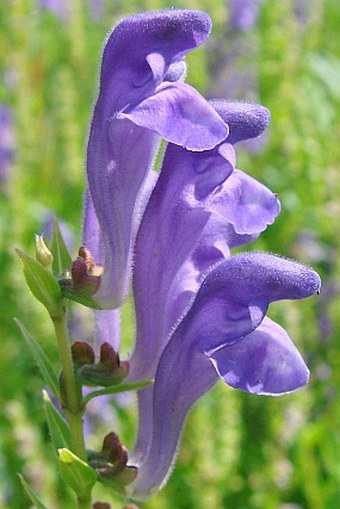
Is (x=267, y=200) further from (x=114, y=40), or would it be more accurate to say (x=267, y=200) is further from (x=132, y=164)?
(x=114, y=40)

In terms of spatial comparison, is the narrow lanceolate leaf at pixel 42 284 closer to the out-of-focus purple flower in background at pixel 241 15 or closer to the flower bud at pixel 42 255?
the flower bud at pixel 42 255

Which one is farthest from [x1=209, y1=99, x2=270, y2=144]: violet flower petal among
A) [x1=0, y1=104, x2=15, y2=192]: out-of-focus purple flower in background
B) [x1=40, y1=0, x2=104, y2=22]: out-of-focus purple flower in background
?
[x1=40, y1=0, x2=104, y2=22]: out-of-focus purple flower in background

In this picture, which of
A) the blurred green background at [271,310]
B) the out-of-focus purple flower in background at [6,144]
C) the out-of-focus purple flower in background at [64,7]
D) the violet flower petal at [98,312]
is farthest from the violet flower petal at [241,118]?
the out-of-focus purple flower in background at [64,7]

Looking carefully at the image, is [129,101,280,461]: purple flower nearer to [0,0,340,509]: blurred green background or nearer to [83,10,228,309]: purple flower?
[83,10,228,309]: purple flower

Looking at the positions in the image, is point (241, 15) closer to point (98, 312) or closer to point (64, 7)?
point (64, 7)

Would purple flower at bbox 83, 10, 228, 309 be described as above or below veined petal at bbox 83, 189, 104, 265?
above
